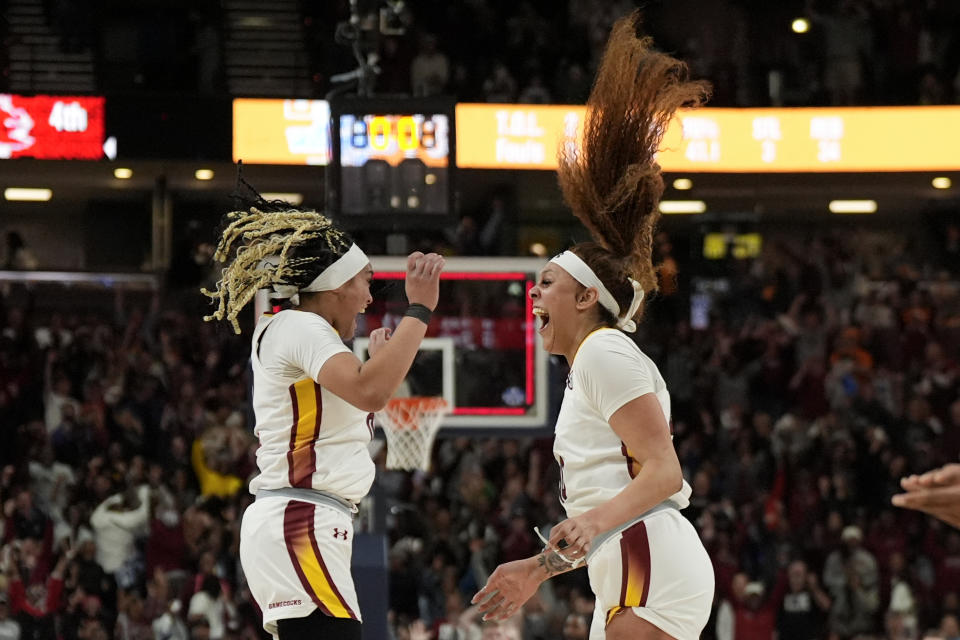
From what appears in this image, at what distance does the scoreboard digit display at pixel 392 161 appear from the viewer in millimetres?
8555

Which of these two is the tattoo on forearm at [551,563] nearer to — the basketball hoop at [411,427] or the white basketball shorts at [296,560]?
the white basketball shorts at [296,560]

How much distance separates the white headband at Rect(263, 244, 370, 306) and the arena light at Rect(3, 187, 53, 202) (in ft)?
53.9

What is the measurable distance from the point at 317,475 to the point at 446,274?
16.0 ft

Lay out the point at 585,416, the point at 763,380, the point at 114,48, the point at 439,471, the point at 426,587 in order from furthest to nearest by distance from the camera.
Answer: the point at 114,48, the point at 763,380, the point at 439,471, the point at 426,587, the point at 585,416

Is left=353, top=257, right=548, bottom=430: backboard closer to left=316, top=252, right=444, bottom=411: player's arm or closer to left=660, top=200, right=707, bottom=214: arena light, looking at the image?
left=316, top=252, right=444, bottom=411: player's arm

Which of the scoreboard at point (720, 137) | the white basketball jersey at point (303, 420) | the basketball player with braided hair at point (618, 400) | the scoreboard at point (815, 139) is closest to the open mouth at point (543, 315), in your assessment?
the basketball player with braided hair at point (618, 400)

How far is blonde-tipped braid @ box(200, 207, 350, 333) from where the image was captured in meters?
4.54

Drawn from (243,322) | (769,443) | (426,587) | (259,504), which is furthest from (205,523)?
(259,504)

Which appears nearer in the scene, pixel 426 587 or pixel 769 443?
pixel 426 587

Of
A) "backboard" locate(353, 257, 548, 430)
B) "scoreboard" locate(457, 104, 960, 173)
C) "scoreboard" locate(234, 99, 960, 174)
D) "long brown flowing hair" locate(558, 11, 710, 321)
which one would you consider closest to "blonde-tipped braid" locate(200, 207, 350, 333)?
"long brown flowing hair" locate(558, 11, 710, 321)

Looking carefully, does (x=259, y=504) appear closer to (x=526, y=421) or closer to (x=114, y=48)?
(x=526, y=421)

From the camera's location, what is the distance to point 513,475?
558 inches

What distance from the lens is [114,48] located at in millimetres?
18516

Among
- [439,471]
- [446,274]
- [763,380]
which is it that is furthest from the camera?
[763,380]
